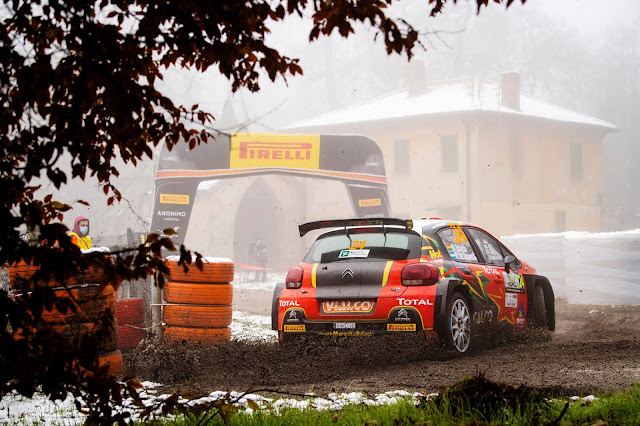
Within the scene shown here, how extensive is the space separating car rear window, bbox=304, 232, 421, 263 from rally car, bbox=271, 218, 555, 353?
11 millimetres

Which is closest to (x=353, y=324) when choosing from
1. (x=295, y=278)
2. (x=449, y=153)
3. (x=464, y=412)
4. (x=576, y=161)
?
(x=295, y=278)

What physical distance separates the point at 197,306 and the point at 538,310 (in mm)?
4490

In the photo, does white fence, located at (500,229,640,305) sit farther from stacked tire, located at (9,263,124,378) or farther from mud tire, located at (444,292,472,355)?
stacked tire, located at (9,263,124,378)

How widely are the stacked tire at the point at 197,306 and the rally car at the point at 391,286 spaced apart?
30.5 inches

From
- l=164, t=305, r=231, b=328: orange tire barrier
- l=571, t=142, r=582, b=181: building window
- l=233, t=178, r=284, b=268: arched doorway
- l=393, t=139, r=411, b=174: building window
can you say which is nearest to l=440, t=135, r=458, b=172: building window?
l=393, t=139, r=411, b=174: building window

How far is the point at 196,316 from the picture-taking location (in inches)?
371

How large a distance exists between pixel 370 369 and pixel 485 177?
110 ft

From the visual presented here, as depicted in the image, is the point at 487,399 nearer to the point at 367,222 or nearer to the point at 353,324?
the point at 353,324

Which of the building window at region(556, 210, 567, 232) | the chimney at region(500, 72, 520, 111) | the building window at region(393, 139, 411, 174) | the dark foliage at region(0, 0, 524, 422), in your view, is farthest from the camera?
the chimney at region(500, 72, 520, 111)

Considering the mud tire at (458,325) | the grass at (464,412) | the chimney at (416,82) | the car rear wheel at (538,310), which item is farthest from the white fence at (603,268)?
the chimney at (416,82)

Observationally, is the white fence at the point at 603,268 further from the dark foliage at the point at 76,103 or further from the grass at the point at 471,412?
the dark foliage at the point at 76,103

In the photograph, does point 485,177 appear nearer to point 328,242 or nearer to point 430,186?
point 430,186

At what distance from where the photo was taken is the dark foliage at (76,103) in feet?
10.8

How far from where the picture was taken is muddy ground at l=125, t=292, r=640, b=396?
21.3 ft
